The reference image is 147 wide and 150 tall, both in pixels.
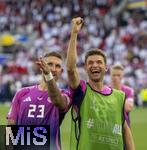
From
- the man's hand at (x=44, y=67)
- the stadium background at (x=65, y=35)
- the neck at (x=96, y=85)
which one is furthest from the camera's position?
the stadium background at (x=65, y=35)

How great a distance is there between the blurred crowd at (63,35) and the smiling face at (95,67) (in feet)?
76.7

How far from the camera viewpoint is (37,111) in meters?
6.91

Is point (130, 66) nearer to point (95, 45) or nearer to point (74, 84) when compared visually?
point (95, 45)

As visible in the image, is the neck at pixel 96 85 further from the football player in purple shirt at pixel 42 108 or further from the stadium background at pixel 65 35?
the stadium background at pixel 65 35

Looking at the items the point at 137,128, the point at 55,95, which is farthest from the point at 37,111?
the point at 137,128

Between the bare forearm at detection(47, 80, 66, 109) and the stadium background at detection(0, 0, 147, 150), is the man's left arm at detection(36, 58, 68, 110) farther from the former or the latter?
the stadium background at detection(0, 0, 147, 150)

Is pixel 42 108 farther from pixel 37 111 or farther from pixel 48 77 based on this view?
pixel 48 77

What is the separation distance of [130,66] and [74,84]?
26679 mm

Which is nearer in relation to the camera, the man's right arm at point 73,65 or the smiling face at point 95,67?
the man's right arm at point 73,65

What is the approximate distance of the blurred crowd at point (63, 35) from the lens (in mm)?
31828

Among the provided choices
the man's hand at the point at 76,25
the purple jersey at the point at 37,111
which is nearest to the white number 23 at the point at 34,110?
the purple jersey at the point at 37,111

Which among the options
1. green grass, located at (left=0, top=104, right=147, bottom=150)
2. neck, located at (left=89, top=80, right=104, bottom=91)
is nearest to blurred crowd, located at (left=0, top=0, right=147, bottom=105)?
green grass, located at (left=0, top=104, right=147, bottom=150)

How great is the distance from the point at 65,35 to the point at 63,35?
0.13 metres

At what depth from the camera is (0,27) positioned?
3847 cm
